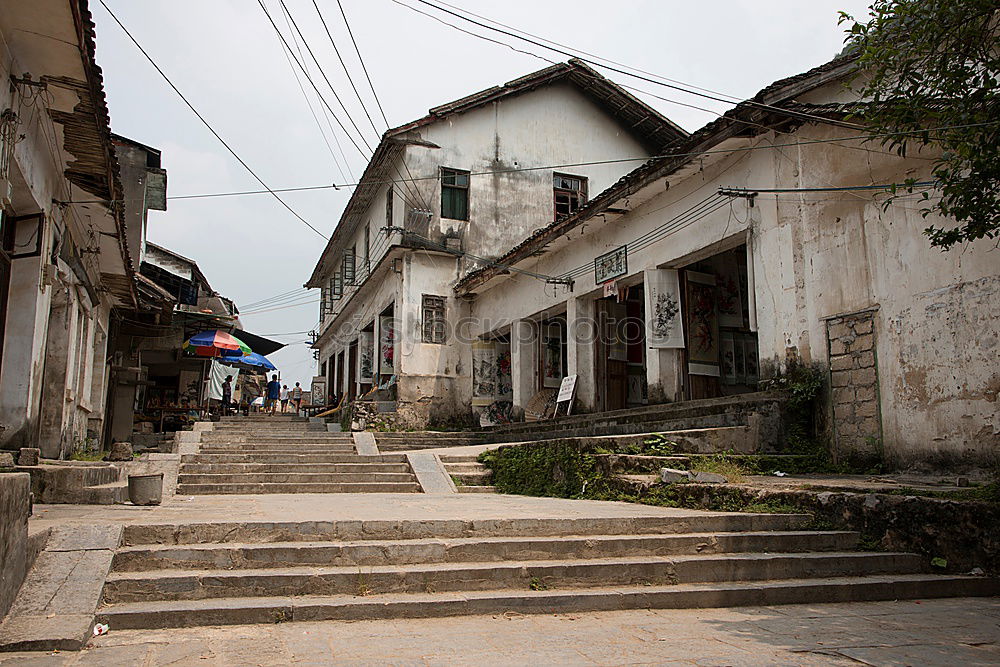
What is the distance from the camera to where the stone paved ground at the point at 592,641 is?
366 cm

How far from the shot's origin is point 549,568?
503cm

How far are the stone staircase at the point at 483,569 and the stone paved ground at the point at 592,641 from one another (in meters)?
0.13

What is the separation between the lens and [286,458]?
1181 centimetres

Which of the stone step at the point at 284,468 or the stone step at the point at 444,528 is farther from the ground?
the stone step at the point at 284,468

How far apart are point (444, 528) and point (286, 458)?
6.97 m

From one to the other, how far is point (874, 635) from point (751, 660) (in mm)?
1018

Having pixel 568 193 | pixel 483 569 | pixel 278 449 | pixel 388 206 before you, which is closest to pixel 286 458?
pixel 278 449

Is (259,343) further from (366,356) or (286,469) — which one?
(286,469)

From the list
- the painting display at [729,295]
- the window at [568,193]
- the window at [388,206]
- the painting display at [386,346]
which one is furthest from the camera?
the window at [568,193]

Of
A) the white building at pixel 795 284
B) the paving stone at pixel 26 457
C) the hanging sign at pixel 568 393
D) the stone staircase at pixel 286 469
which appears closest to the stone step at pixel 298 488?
the stone staircase at pixel 286 469

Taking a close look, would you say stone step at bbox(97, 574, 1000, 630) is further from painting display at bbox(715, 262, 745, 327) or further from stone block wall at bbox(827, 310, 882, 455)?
painting display at bbox(715, 262, 745, 327)

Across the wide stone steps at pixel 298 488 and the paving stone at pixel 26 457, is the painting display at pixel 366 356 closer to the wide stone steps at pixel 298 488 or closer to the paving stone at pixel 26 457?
the wide stone steps at pixel 298 488

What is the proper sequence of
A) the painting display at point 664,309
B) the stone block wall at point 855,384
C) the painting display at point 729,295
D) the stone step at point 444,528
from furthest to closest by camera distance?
1. the painting display at point 729,295
2. the painting display at point 664,309
3. the stone block wall at point 855,384
4. the stone step at point 444,528

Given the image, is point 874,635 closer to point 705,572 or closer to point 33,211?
point 705,572
